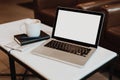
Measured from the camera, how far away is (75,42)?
1.28m

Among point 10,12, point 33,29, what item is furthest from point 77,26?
point 10,12

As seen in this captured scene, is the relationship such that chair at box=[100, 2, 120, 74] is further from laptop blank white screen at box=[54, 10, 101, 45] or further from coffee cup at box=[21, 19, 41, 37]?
Answer: coffee cup at box=[21, 19, 41, 37]

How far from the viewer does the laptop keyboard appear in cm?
118

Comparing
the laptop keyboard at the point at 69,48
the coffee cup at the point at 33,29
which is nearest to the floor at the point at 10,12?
the coffee cup at the point at 33,29

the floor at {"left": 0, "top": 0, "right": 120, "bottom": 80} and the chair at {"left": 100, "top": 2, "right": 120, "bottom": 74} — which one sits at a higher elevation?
the chair at {"left": 100, "top": 2, "right": 120, "bottom": 74}

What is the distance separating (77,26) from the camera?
128 centimetres

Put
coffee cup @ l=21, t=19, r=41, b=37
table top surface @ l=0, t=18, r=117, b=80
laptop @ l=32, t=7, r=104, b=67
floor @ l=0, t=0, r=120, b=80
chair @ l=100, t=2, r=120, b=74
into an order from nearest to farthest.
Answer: table top surface @ l=0, t=18, r=117, b=80 → laptop @ l=32, t=7, r=104, b=67 → coffee cup @ l=21, t=19, r=41, b=37 → chair @ l=100, t=2, r=120, b=74 → floor @ l=0, t=0, r=120, b=80

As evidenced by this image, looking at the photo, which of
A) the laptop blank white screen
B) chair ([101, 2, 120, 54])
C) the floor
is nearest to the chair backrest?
chair ([101, 2, 120, 54])

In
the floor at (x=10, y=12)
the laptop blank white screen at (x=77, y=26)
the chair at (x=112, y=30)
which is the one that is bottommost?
the floor at (x=10, y=12)

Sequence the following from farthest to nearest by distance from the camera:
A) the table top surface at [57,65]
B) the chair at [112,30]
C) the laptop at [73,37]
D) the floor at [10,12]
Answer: the floor at [10,12], the chair at [112,30], the laptop at [73,37], the table top surface at [57,65]

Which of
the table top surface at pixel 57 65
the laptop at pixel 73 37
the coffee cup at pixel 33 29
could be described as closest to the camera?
the table top surface at pixel 57 65

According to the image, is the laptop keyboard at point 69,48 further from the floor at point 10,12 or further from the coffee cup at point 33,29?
the floor at point 10,12

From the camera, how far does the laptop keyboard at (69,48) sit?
1185 millimetres

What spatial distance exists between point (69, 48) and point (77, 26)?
6.0 inches
